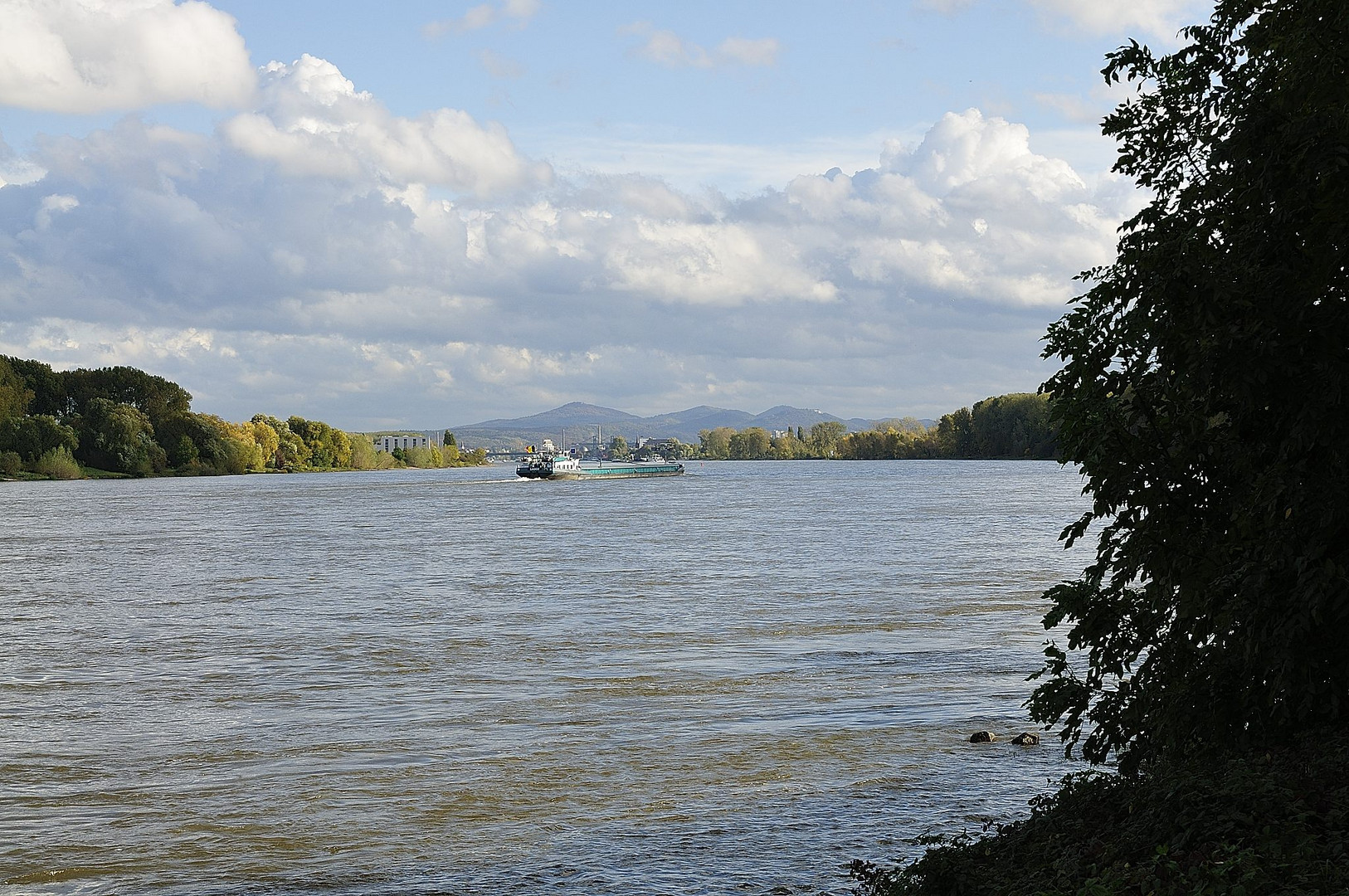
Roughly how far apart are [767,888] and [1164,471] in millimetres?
4660

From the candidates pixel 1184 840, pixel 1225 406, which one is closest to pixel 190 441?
pixel 1225 406

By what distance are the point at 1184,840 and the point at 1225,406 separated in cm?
326

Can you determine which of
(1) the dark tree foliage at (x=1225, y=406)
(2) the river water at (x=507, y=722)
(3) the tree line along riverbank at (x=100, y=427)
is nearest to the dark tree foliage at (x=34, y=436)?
(3) the tree line along riverbank at (x=100, y=427)

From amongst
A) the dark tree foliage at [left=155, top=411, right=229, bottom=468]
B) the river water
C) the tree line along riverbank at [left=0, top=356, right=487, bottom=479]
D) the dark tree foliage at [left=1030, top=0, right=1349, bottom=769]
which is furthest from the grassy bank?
the dark tree foliage at [left=155, top=411, right=229, bottom=468]

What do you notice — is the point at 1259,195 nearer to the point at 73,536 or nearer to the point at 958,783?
the point at 958,783

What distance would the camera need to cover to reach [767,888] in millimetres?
10148

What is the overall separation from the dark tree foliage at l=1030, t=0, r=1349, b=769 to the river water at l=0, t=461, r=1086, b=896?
3121 mm

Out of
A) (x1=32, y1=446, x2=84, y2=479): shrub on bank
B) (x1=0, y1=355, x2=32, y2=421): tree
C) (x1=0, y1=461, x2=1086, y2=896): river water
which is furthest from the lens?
(x1=32, y1=446, x2=84, y2=479): shrub on bank

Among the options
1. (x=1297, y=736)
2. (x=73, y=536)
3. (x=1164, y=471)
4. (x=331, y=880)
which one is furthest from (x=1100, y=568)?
(x=73, y=536)

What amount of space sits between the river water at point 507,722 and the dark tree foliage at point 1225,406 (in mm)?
3121

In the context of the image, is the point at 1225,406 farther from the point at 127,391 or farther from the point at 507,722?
the point at 127,391

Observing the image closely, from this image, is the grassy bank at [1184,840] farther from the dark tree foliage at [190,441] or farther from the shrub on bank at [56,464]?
the dark tree foliage at [190,441]

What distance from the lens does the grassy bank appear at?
668 centimetres

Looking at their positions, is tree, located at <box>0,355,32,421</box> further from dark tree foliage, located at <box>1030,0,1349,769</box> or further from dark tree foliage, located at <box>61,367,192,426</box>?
dark tree foliage, located at <box>1030,0,1349,769</box>
